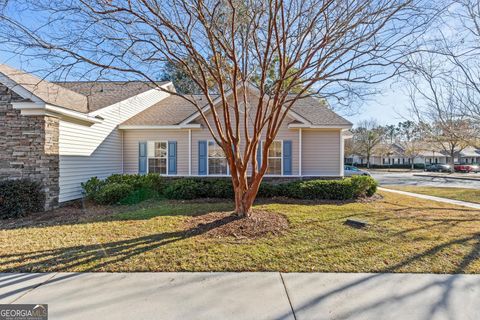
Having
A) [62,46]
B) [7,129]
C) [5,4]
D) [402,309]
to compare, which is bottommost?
[402,309]

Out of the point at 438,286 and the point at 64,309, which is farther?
the point at 438,286

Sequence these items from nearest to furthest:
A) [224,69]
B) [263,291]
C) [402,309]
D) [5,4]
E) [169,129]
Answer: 1. [402,309]
2. [263,291]
3. [5,4]
4. [224,69]
5. [169,129]

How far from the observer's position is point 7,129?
26.4 feet

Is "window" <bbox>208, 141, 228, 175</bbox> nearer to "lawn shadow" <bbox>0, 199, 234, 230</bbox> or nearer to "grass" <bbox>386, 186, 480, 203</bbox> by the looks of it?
"lawn shadow" <bbox>0, 199, 234, 230</bbox>

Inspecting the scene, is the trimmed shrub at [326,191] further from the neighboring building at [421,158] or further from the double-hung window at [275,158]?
the neighboring building at [421,158]

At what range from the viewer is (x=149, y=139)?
12125 millimetres

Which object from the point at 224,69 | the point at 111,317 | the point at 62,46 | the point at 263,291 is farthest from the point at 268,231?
the point at 62,46

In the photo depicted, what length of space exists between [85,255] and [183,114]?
9524 mm

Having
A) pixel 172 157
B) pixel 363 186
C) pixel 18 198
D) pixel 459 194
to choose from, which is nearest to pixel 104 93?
pixel 172 157

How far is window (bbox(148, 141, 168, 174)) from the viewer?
39.9 ft

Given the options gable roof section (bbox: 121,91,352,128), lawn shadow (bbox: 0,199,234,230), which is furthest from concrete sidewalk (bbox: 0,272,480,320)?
gable roof section (bbox: 121,91,352,128)

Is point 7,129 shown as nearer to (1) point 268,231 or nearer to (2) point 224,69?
(2) point 224,69

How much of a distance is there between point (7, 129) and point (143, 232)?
6493 mm

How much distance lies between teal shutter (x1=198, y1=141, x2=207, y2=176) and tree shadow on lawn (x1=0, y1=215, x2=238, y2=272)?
20.6 ft
